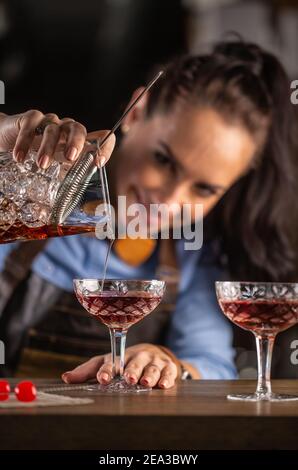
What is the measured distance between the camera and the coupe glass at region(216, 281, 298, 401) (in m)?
1.29

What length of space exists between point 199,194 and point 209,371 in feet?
2.33

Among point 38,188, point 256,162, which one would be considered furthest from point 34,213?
point 256,162

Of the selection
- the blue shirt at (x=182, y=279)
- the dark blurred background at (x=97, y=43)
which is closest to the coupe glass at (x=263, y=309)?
the blue shirt at (x=182, y=279)

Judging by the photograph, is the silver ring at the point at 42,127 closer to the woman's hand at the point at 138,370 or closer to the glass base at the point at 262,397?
the woman's hand at the point at 138,370

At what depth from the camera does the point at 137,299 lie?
1392 millimetres

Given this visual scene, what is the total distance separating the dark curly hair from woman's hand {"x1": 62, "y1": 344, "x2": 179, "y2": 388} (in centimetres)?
158

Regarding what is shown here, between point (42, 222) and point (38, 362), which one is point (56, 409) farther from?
point (38, 362)

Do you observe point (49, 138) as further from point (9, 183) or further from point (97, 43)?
Result: point (97, 43)

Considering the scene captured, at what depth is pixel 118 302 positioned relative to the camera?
138 cm

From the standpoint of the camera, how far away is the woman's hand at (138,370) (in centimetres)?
142

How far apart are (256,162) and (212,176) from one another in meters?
0.18

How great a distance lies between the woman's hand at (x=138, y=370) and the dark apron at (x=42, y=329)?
1430 mm

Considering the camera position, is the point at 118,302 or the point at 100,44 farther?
the point at 100,44

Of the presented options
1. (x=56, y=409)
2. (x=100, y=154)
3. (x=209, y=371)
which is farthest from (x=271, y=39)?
(x=56, y=409)
